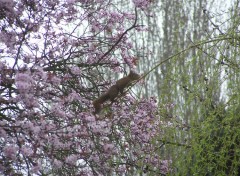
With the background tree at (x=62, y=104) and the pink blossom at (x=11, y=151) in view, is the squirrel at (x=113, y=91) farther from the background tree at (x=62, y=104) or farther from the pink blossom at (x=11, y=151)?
the pink blossom at (x=11, y=151)

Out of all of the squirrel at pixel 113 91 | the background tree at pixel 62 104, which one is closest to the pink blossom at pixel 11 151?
the background tree at pixel 62 104

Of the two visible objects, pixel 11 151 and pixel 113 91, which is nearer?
pixel 113 91

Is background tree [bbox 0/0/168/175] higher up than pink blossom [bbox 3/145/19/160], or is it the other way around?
background tree [bbox 0/0/168/175]

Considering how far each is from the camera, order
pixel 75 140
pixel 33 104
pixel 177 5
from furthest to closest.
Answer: pixel 177 5 → pixel 75 140 → pixel 33 104

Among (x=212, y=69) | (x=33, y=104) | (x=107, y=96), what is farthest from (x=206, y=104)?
(x=33, y=104)

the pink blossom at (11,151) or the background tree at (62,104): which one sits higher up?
the background tree at (62,104)

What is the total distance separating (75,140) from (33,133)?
3.11ft

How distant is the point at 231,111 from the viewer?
8.58ft

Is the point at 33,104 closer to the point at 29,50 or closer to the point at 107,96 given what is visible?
the point at 107,96

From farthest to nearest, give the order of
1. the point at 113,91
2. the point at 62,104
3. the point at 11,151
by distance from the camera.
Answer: the point at 62,104 < the point at 11,151 < the point at 113,91

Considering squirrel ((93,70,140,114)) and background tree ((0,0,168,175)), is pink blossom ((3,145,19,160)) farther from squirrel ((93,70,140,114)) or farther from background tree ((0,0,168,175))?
squirrel ((93,70,140,114))

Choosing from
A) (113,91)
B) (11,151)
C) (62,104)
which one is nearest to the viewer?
(113,91)

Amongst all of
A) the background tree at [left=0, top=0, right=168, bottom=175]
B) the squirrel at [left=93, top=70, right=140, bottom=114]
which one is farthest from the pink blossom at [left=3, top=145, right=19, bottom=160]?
the squirrel at [left=93, top=70, right=140, bottom=114]

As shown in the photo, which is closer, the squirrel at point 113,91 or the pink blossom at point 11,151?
the squirrel at point 113,91
